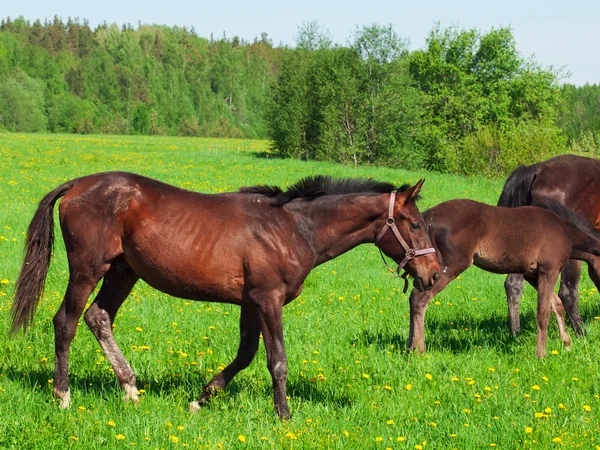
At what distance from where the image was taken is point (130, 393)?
19.0ft

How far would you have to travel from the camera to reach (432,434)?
5.21 m

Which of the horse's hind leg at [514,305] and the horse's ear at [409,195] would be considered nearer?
the horse's ear at [409,195]

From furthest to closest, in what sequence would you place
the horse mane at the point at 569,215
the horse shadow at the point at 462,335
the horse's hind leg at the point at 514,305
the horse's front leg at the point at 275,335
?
the horse's hind leg at the point at 514,305 < the horse mane at the point at 569,215 < the horse shadow at the point at 462,335 < the horse's front leg at the point at 275,335

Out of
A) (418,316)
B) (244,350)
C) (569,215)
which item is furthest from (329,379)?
(569,215)

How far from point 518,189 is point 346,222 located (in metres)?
4.67

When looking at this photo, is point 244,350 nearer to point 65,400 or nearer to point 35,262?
point 65,400

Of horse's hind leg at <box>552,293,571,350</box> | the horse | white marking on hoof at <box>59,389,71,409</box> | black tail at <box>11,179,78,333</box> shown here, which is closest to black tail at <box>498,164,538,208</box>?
the horse

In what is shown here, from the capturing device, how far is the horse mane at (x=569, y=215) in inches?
332

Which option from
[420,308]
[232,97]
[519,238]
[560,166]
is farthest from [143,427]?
[232,97]

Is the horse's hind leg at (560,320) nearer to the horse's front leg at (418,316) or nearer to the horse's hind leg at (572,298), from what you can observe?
the horse's hind leg at (572,298)

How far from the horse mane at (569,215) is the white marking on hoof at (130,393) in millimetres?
5524

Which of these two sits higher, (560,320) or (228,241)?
(228,241)

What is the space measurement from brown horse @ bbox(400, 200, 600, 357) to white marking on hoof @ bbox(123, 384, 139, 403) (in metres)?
3.31

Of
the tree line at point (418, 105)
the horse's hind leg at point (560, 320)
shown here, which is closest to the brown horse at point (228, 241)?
the horse's hind leg at point (560, 320)
